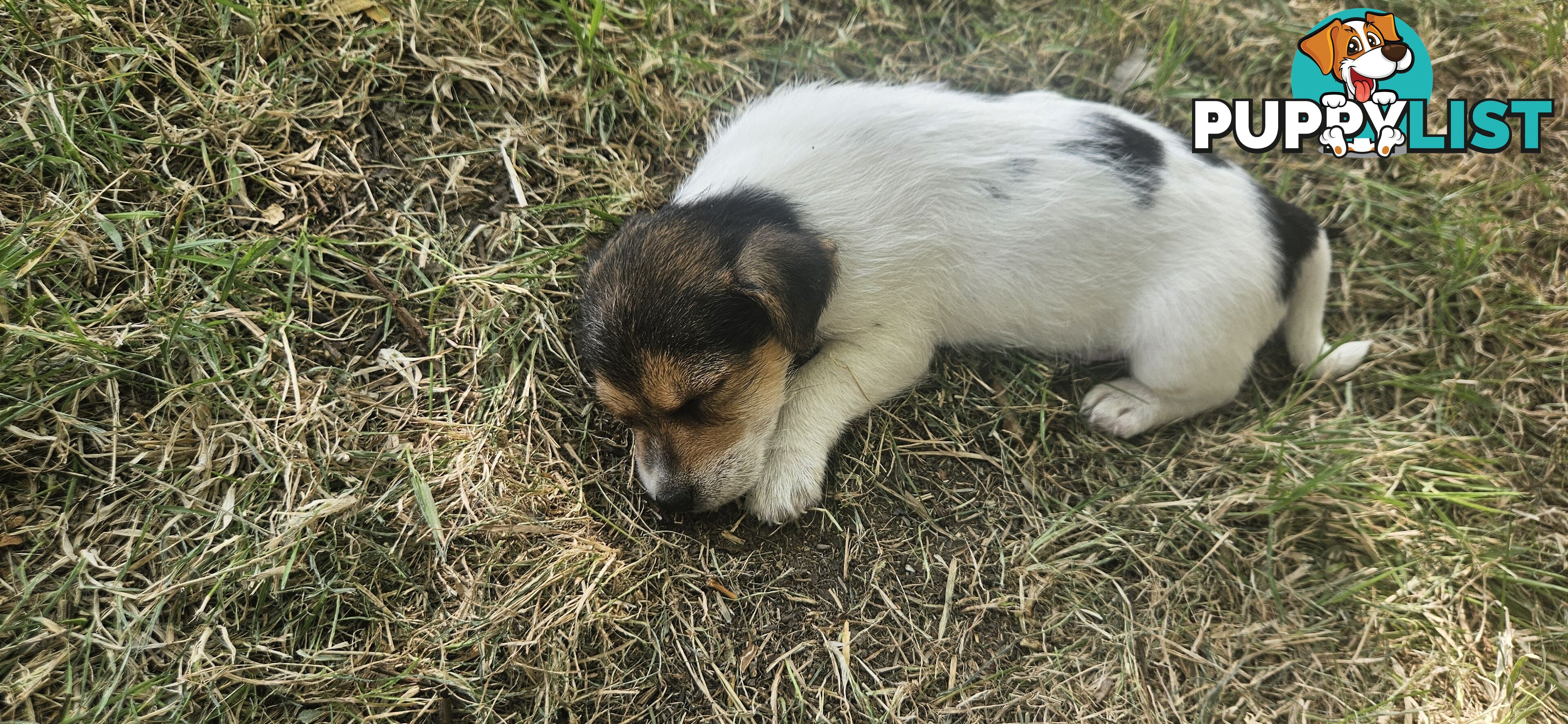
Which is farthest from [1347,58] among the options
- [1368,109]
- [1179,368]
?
[1179,368]

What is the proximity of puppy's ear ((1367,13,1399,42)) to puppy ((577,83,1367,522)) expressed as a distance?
6.67 ft

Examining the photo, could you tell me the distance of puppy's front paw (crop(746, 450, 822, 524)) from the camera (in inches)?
136

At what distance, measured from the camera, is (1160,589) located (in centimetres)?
359

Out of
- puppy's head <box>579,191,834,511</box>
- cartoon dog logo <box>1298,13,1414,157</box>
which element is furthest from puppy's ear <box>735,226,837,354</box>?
cartoon dog logo <box>1298,13,1414,157</box>

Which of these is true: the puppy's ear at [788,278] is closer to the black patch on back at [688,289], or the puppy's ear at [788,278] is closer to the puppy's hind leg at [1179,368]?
the black patch on back at [688,289]

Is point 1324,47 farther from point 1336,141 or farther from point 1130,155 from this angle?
point 1130,155

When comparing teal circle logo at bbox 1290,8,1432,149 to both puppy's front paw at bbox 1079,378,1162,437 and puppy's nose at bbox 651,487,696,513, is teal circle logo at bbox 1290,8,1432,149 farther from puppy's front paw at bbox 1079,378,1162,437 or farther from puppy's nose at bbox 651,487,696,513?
puppy's nose at bbox 651,487,696,513

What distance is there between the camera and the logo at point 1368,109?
4797 millimetres

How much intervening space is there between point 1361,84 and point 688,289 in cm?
451

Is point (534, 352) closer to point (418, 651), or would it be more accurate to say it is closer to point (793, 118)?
point (418, 651)

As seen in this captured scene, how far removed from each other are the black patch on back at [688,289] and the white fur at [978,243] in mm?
278

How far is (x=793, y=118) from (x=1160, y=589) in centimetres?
271

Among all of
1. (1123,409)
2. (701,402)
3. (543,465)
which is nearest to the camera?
(701,402)

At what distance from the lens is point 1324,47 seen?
4.86 metres
